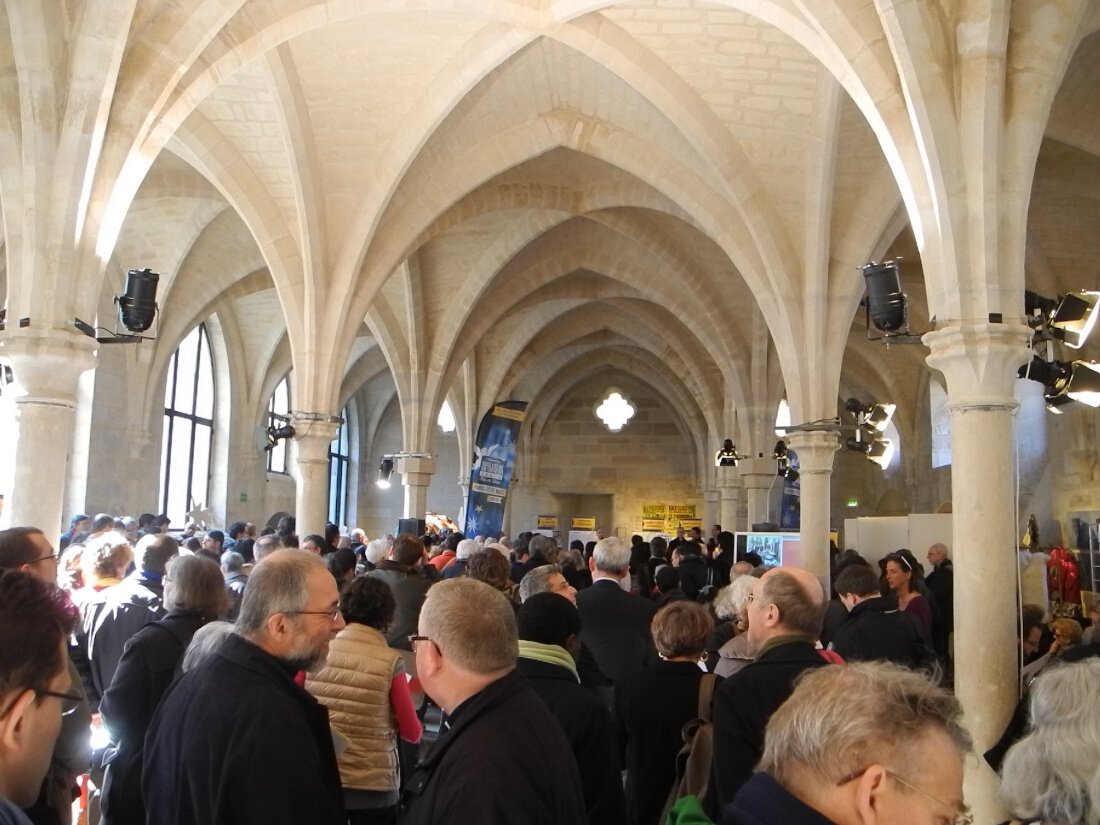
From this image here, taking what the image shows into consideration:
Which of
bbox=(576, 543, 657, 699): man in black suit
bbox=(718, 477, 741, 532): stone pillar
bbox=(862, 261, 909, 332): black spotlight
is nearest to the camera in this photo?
bbox=(576, 543, 657, 699): man in black suit

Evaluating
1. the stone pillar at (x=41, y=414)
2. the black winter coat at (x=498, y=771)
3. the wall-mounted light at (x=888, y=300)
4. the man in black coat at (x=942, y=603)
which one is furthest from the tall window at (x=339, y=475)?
the black winter coat at (x=498, y=771)

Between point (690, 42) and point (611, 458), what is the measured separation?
22.5 m

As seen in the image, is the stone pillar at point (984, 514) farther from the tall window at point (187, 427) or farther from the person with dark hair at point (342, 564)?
the tall window at point (187, 427)

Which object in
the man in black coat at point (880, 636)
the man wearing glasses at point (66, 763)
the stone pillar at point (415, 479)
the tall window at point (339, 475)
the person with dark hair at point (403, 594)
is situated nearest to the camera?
the man wearing glasses at point (66, 763)

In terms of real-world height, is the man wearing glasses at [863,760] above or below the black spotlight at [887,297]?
below

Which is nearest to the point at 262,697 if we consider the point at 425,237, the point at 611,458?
the point at 425,237

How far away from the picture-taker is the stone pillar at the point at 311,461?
13.8 m

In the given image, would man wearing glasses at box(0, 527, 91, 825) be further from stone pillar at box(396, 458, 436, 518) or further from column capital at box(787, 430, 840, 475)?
stone pillar at box(396, 458, 436, 518)

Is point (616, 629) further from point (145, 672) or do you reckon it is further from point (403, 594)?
point (145, 672)

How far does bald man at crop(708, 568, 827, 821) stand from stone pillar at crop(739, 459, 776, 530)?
16807 mm

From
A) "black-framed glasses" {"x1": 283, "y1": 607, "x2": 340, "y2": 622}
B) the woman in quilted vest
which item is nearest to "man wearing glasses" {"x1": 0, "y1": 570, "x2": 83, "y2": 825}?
"black-framed glasses" {"x1": 283, "y1": 607, "x2": 340, "y2": 622}

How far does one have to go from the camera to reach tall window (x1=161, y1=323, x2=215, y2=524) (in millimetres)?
20734

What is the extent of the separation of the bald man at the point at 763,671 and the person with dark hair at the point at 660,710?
51 cm

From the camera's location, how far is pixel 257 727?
2.34 meters
